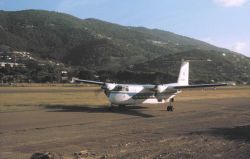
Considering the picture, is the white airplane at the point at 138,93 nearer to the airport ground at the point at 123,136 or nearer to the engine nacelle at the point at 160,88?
the engine nacelle at the point at 160,88

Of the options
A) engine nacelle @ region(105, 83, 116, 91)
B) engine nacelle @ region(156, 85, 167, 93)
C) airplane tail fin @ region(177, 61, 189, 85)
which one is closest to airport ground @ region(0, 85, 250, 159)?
engine nacelle @ region(105, 83, 116, 91)

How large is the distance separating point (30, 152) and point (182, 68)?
31.7m

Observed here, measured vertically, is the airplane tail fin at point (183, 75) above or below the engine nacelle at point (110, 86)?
above

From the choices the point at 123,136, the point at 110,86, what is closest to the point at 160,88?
the point at 110,86

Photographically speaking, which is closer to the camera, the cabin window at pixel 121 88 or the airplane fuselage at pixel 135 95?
the airplane fuselage at pixel 135 95

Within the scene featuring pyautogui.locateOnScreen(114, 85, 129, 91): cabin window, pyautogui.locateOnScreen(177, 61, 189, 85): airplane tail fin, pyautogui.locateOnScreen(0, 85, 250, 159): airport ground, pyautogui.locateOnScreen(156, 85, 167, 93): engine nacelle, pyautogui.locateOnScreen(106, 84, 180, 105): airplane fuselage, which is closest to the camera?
pyautogui.locateOnScreen(0, 85, 250, 159): airport ground

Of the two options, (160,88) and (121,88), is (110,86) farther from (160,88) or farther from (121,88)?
(160,88)

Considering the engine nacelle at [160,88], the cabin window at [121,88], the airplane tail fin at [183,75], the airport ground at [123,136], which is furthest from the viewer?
the airplane tail fin at [183,75]

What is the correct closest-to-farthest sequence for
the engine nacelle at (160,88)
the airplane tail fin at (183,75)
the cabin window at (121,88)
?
the cabin window at (121,88) < the engine nacelle at (160,88) < the airplane tail fin at (183,75)

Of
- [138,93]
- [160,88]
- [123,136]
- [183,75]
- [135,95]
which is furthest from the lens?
[183,75]

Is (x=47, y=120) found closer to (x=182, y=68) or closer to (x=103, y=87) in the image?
(x=103, y=87)

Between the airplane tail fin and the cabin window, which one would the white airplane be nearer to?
the cabin window

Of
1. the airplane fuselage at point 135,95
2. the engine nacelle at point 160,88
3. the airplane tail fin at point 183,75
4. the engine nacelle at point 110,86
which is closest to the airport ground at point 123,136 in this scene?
the airplane fuselage at point 135,95

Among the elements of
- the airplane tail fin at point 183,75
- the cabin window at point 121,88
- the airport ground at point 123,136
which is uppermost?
the airplane tail fin at point 183,75
